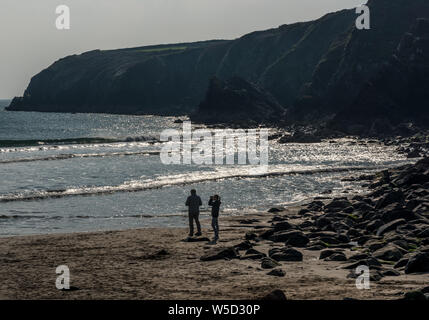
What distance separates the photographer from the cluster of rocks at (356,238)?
17.5m

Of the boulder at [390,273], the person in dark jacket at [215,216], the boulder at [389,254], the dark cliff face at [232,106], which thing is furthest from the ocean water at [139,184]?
the dark cliff face at [232,106]

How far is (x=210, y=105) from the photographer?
15825 centimetres

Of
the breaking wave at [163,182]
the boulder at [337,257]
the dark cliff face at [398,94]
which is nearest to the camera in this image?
the boulder at [337,257]

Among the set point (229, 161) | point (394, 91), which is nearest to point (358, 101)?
point (394, 91)

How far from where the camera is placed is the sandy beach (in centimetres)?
1505

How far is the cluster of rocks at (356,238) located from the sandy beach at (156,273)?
0.43m

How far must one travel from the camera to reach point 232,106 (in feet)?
510

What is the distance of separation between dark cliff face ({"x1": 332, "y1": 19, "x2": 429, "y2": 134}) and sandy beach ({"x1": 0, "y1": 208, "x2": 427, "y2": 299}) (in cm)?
8425

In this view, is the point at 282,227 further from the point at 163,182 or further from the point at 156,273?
the point at 163,182

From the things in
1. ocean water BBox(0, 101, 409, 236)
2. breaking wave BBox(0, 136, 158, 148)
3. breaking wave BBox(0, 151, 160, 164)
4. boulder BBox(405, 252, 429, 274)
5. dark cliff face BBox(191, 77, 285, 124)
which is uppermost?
dark cliff face BBox(191, 77, 285, 124)

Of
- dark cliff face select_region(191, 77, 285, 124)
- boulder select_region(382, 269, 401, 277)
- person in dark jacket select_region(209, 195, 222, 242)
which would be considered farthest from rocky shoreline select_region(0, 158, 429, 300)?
dark cliff face select_region(191, 77, 285, 124)

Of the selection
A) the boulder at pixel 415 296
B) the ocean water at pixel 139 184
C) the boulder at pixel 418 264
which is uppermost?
the boulder at pixel 415 296

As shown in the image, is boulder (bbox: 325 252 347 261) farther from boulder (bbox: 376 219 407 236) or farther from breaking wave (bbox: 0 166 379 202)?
breaking wave (bbox: 0 166 379 202)

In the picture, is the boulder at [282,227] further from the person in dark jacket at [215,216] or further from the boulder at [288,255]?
the boulder at [288,255]
